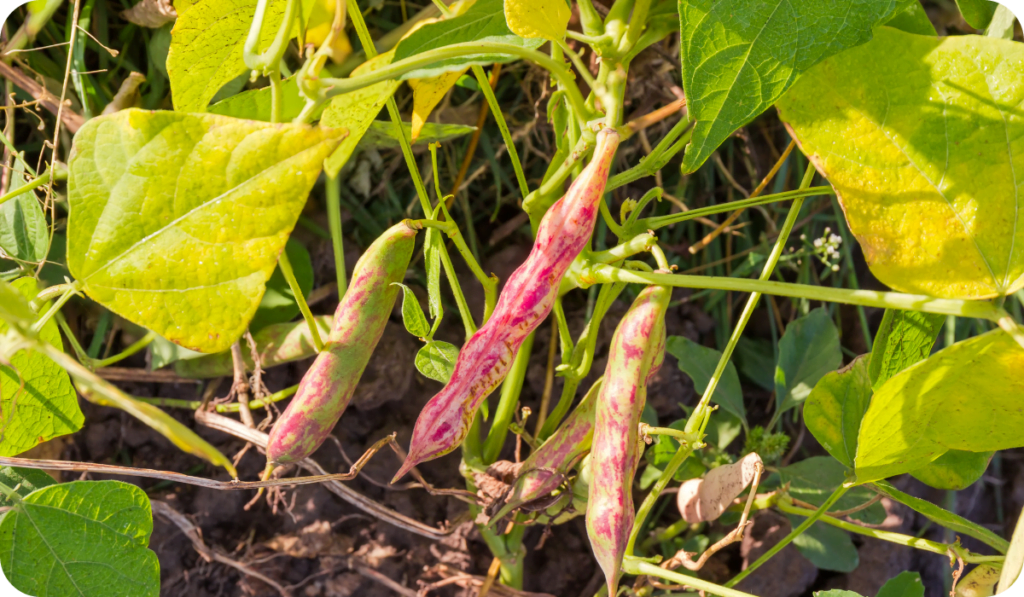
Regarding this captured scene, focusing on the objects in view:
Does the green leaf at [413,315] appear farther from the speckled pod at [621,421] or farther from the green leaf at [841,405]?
the green leaf at [841,405]

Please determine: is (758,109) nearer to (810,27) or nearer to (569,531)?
(810,27)

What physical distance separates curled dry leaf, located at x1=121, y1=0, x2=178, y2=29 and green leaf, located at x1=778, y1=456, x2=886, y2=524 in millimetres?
1275

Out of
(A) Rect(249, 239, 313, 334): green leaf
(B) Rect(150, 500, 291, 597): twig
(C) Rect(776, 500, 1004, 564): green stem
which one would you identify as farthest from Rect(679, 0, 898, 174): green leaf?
(B) Rect(150, 500, 291, 597): twig

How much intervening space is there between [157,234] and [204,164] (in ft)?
0.27

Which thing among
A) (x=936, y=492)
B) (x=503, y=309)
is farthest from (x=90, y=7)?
(x=936, y=492)

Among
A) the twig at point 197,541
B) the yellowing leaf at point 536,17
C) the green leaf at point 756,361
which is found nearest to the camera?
the yellowing leaf at point 536,17

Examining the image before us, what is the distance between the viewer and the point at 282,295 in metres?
1.13

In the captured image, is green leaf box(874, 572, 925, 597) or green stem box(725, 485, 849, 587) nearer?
green stem box(725, 485, 849, 587)

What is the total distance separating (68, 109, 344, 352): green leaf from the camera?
0.59 m

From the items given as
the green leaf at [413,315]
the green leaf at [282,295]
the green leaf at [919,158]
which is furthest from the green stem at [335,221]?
the green leaf at [919,158]

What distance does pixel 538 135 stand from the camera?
1.24 m

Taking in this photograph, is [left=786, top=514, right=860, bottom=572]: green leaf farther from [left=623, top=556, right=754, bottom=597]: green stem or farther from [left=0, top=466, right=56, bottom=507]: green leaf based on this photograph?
[left=0, top=466, right=56, bottom=507]: green leaf

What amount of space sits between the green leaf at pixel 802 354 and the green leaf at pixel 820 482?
0.33 feet

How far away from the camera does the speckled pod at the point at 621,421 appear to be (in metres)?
0.72
